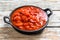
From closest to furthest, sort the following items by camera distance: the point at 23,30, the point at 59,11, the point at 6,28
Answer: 1. the point at 23,30
2. the point at 6,28
3. the point at 59,11

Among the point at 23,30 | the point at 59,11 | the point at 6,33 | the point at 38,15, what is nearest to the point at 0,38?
the point at 6,33

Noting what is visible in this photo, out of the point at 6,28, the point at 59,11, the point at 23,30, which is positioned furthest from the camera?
the point at 59,11

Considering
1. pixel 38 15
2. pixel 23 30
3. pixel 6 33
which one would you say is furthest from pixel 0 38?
pixel 38 15

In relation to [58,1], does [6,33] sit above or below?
below

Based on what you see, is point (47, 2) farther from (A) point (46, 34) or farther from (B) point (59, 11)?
(A) point (46, 34)

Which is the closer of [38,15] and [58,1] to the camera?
[38,15]

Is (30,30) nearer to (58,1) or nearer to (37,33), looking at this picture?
(37,33)
